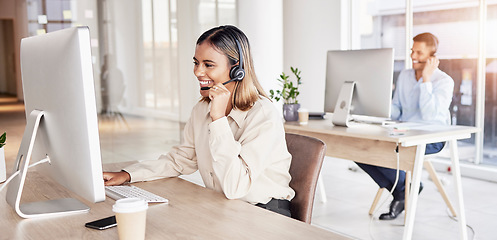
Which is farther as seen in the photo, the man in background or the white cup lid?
the man in background

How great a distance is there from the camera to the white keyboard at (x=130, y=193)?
1.61 m

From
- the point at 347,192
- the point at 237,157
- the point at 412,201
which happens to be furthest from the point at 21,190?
the point at 347,192

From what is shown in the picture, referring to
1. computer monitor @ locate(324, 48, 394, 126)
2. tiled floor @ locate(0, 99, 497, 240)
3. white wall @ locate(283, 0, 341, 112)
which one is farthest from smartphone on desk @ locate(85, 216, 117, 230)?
white wall @ locate(283, 0, 341, 112)

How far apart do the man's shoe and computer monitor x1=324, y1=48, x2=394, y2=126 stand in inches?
29.4

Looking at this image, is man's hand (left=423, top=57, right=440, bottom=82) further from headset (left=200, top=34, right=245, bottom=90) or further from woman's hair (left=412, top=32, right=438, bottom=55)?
headset (left=200, top=34, right=245, bottom=90)

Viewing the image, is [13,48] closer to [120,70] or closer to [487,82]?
[120,70]

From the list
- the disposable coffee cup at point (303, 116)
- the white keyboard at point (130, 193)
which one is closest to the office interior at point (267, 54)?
the disposable coffee cup at point (303, 116)

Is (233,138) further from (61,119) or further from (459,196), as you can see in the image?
(459,196)

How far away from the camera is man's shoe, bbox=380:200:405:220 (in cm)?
375

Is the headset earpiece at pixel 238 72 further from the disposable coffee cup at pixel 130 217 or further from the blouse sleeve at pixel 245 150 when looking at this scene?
the disposable coffee cup at pixel 130 217

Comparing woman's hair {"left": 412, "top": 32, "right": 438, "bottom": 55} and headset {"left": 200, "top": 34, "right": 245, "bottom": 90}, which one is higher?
woman's hair {"left": 412, "top": 32, "right": 438, "bottom": 55}

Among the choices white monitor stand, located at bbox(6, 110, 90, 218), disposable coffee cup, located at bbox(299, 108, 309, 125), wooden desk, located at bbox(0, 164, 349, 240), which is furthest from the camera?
disposable coffee cup, located at bbox(299, 108, 309, 125)

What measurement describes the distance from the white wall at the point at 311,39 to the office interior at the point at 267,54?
0.01 meters

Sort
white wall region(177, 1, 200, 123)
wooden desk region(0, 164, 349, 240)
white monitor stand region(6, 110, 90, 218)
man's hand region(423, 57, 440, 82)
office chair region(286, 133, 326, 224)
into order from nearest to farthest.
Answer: wooden desk region(0, 164, 349, 240) → white monitor stand region(6, 110, 90, 218) → office chair region(286, 133, 326, 224) → man's hand region(423, 57, 440, 82) → white wall region(177, 1, 200, 123)
